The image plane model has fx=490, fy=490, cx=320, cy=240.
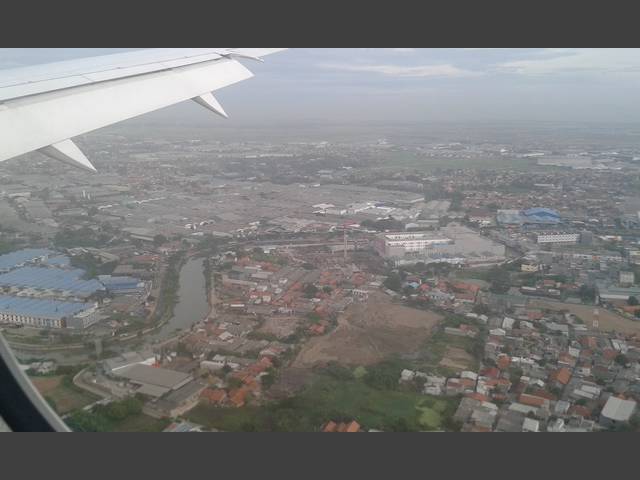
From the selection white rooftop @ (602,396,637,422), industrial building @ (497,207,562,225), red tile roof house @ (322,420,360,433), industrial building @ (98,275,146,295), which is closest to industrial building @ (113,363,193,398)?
red tile roof house @ (322,420,360,433)

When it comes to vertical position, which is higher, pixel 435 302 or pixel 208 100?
pixel 208 100

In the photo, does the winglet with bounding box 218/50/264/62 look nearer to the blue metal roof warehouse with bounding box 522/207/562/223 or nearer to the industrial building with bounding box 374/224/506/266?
the industrial building with bounding box 374/224/506/266

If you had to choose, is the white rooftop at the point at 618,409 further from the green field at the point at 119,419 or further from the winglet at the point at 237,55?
the winglet at the point at 237,55

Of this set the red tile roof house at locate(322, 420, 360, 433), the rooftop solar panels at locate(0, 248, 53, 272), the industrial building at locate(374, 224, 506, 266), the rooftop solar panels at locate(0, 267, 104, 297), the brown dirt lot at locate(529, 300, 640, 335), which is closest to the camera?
the red tile roof house at locate(322, 420, 360, 433)

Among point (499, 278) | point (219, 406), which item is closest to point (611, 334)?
point (499, 278)

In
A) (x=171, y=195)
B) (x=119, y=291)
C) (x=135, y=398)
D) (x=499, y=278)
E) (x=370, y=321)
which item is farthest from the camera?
(x=171, y=195)

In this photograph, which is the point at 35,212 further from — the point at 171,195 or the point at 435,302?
the point at 435,302

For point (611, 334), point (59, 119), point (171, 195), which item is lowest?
point (611, 334)
